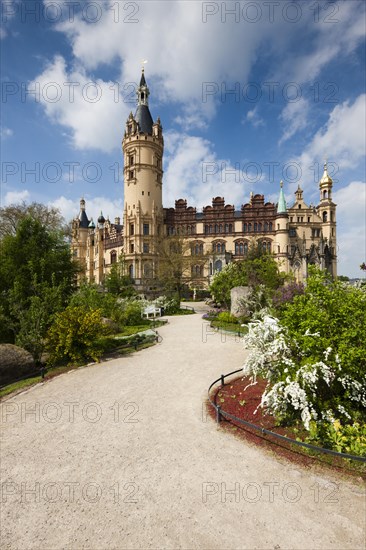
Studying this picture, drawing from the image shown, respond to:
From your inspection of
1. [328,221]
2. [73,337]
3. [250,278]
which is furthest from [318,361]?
[328,221]

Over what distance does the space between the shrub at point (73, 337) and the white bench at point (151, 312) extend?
1320 cm

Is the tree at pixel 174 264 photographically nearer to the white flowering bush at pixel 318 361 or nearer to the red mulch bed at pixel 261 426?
the red mulch bed at pixel 261 426

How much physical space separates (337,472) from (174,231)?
49827 millimetres

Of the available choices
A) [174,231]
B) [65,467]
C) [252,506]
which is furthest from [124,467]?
[174,231]

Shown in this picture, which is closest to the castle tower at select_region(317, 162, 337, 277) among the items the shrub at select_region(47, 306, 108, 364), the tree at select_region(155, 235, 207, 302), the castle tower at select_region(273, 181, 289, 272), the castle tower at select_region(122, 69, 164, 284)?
the castle tower at select_region(273, 181, 289, 272)

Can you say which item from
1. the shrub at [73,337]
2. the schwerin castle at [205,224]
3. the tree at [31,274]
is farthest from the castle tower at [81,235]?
the shrub at [73,337]

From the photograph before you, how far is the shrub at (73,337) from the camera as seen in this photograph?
12.2 meters

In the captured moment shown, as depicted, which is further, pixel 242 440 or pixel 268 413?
pixel 268 413

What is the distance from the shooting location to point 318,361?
20.9 ft

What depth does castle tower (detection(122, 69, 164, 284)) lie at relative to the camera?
1907 inches

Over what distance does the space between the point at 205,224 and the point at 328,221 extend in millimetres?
Answer: 23864

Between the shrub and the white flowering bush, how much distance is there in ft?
25.3

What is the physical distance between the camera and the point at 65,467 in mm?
5641

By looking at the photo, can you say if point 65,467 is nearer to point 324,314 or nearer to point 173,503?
point 173,503
